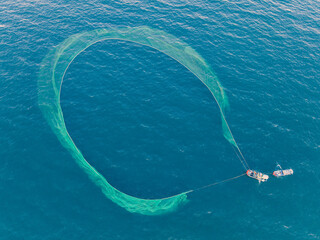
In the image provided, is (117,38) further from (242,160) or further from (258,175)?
(258,175)

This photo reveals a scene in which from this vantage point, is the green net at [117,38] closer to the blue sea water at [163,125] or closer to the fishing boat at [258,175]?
the blue sea water at [163,125]

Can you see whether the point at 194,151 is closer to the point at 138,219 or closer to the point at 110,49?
the point at 138,219

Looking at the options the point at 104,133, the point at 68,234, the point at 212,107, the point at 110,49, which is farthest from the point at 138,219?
the point at 110,49

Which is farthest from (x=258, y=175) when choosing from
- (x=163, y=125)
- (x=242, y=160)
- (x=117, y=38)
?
(x=117, y=38)

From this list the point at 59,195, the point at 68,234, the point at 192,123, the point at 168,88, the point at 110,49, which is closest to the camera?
the point at 68,234

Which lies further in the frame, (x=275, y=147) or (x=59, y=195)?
(x=275, y=147)

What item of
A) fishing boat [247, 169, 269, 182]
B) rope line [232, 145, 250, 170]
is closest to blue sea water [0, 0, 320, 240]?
rope line [232, 145, 250, 170]

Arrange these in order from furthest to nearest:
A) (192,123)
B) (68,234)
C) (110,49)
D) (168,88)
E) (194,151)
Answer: (110,49) → (168,88) → (192,123) → (194,151) → (68,234)
